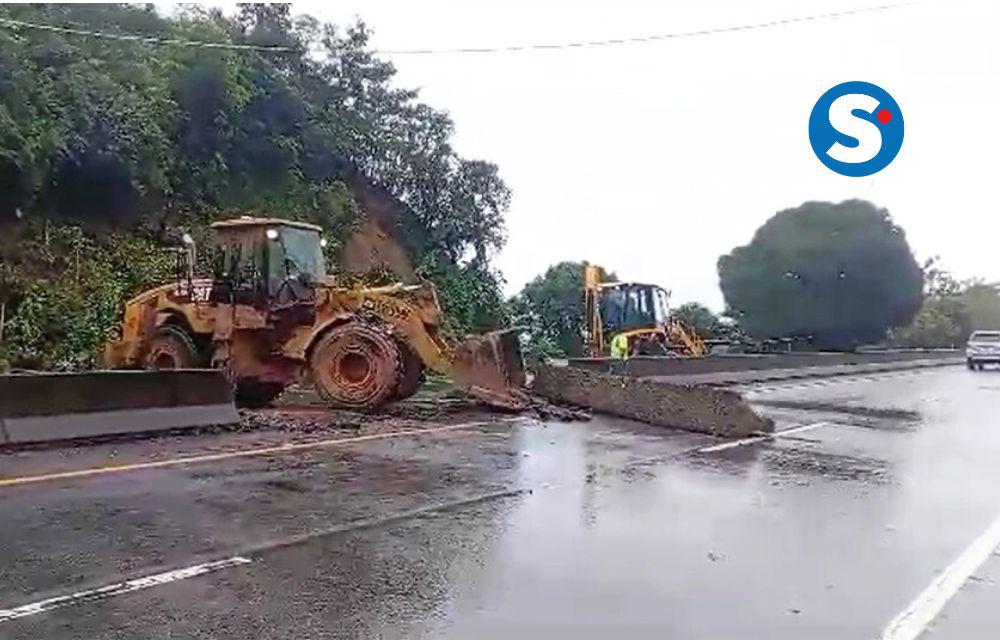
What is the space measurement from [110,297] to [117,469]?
16.1 m

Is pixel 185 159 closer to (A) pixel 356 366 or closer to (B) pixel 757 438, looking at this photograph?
(A) pixel 356 366

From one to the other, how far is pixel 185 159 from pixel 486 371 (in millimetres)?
18060

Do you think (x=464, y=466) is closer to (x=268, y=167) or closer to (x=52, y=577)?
(x=52, y=577)

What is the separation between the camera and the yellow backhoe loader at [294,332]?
16.5 meters

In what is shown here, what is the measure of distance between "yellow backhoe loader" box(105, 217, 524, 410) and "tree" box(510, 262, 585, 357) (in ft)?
76.6

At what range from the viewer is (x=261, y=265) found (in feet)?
55.5

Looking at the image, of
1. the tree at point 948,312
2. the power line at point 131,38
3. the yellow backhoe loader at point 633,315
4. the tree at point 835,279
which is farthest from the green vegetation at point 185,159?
the tree at point 948,312

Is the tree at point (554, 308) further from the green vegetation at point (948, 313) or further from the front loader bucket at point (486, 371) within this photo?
the green vegetation at point (948, 313)

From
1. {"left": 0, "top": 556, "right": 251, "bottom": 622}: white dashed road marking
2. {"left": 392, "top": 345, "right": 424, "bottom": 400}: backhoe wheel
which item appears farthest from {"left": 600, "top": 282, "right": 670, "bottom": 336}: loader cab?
{"left": 0, "top": 556, "right": 251, "bottom": 622}: white dashed road marking

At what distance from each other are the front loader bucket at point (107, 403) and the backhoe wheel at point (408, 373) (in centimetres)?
314

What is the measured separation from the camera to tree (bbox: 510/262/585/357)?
43.2m

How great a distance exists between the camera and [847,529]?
8703mm

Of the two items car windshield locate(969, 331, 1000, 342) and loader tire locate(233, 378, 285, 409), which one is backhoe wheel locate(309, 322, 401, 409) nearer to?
loader tire locate(233, 378, 285, 409)

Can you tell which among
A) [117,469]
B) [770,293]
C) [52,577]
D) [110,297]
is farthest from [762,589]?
[770,293]
